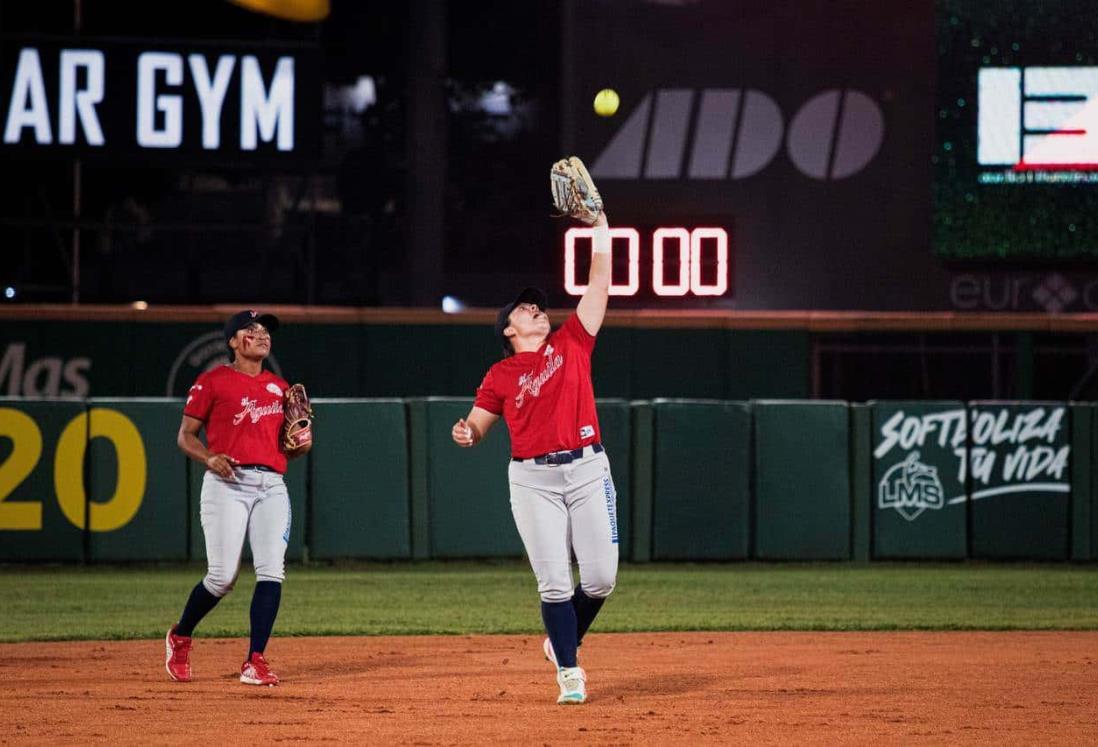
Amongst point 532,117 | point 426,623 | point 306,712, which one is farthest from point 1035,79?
point 306,712

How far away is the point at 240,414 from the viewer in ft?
25.1

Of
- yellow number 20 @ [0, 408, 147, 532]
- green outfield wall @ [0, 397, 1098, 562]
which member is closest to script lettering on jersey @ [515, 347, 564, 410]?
green outfield wall @ [0, 397, 1098, 562]

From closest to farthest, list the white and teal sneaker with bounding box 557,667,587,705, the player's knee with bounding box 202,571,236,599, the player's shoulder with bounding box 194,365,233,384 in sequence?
the white and teal sneaker with bounding box 557,667,587,705
the player's knee with bounding box 202,571,236,599
the player's shoulder with bounding box 194,365,233,384

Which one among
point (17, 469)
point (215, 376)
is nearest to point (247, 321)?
point (215, 376)

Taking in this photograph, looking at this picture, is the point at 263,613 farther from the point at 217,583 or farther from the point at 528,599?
the point at 528,599

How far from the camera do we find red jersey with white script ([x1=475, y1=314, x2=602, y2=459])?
6918mm

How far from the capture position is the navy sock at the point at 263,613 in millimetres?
7578

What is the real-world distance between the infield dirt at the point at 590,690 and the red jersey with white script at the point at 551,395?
1.10 meters

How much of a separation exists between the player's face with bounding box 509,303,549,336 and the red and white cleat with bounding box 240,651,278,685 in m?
1.91

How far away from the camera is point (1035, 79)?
16.8 meters

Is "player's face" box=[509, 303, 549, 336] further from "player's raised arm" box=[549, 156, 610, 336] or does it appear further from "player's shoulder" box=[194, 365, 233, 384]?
"player's shoulder" box=[194, 365, 233, 384]

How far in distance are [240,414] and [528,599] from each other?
15.8 ft

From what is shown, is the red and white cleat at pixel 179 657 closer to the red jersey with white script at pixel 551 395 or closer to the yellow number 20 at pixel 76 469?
the red jersey with white script at pixel 551 395

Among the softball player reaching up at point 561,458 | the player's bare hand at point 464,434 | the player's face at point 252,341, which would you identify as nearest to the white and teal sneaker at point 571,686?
the softball player reaching up at point 561,458
